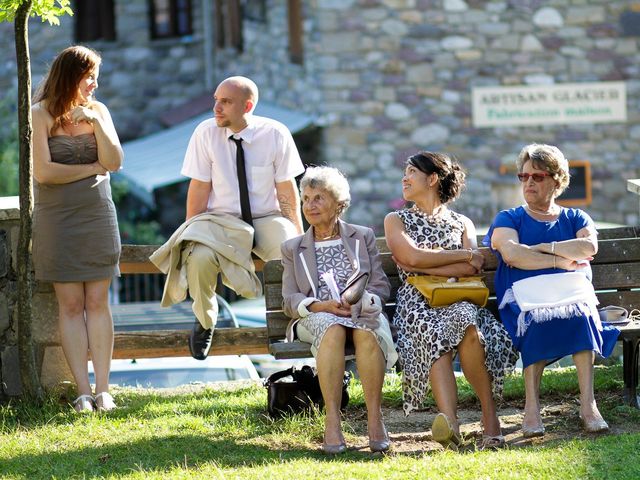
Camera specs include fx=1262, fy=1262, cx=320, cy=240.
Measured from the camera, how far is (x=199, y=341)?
707cm

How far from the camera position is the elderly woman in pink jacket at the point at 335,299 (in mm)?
5906

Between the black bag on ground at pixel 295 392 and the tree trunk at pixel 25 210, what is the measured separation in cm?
129

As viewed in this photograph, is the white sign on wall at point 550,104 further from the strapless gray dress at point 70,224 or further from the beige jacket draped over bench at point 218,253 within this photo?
the strapless gray dress at point 70,224

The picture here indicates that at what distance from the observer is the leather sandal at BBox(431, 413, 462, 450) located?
575 cm

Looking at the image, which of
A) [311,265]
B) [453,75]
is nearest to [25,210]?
[311,265]

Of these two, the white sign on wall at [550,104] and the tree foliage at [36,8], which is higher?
the tree foliage at [36,8]

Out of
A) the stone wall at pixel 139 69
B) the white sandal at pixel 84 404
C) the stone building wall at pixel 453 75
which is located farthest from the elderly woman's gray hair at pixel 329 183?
the stone wall at pixel 139 69

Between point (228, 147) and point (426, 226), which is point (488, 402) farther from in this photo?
point (228, 147)

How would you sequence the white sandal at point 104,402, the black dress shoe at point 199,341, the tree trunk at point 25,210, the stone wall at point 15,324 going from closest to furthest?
the tree trunk at point 25,210
the white sandal at point 104,402
the stone wall at point 15,324
the black dress shoe at point 199,341

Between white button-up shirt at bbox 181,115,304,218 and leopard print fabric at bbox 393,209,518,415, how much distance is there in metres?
1.07

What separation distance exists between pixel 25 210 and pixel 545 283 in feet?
8.86

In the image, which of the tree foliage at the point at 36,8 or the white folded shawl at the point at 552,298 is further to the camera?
the tree foliage at the point at 36,8

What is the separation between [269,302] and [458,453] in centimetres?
135

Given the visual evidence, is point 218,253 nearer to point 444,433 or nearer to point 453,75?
point 444,433
